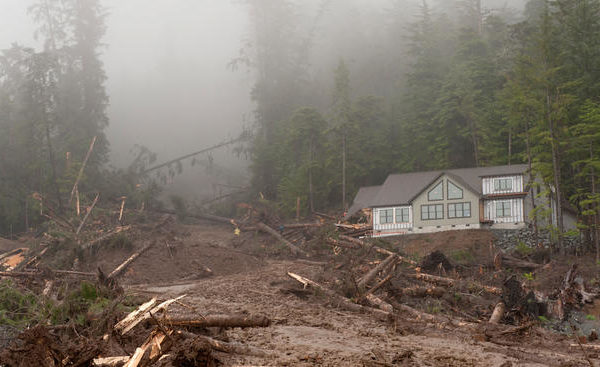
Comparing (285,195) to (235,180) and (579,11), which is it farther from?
(579,11)

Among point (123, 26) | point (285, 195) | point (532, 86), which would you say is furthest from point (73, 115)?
point (123, 26)

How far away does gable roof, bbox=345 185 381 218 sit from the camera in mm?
37281

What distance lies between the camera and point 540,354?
28.2ft

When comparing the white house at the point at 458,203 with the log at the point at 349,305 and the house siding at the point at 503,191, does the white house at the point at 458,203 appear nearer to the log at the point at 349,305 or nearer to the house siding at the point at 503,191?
the house siding at the point at 503,191

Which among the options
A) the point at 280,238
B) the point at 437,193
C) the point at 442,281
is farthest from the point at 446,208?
the point at 442,281

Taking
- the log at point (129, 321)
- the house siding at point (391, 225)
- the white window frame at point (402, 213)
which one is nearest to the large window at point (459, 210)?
the house siding at point (391, 225)

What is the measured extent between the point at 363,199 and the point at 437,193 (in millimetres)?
6748

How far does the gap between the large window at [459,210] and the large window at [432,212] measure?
561mm

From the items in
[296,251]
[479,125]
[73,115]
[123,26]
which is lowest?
[296,251]

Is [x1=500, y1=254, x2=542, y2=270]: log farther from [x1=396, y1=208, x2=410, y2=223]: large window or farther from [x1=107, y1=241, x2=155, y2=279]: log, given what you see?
[x1=107, y1=241, x2=155, y2=279]: log

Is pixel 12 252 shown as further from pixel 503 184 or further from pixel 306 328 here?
pixel 503 184

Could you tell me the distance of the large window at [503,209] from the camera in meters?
32.4

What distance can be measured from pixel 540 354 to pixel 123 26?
9245cm

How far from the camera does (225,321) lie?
9.05m
